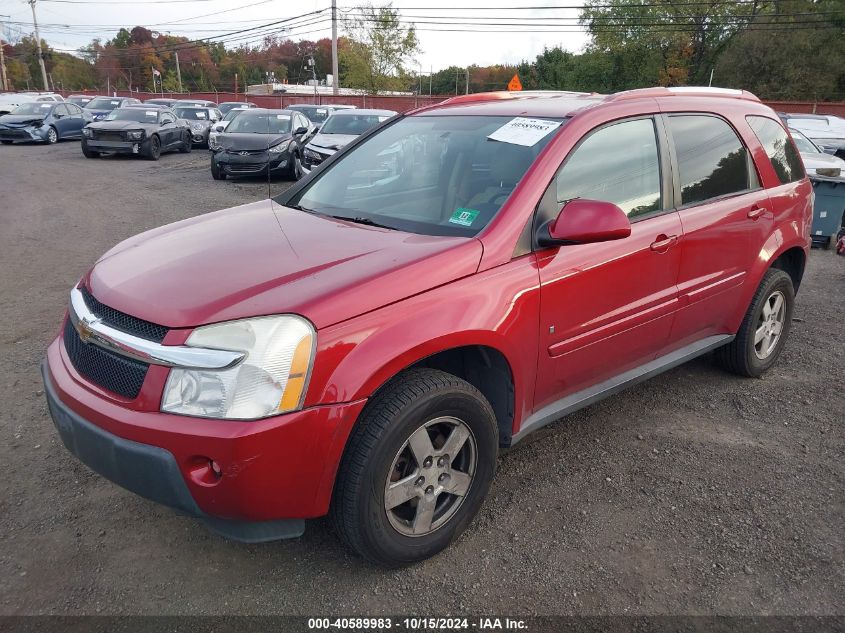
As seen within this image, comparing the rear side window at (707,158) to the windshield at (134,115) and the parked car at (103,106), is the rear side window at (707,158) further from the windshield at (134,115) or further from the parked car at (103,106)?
the parked car at (103,106)

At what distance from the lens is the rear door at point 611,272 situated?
289cm

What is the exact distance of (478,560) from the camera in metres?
2.67

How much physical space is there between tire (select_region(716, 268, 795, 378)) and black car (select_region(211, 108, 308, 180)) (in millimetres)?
10653

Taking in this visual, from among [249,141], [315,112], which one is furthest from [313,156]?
[315,112]

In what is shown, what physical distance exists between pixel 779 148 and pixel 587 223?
8.06 ft

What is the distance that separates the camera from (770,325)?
445cm

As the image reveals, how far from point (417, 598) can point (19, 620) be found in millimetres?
1413

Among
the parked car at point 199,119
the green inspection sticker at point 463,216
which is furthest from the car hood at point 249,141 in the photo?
the green inspection sticker at point 463,216

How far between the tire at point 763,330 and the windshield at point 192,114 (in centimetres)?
2241

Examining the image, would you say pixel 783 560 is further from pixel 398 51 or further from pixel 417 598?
pixel 398 51

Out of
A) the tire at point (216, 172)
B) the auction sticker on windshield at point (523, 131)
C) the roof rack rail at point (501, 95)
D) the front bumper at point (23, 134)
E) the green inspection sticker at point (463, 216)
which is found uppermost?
the roof rack rail at point (501, 95)

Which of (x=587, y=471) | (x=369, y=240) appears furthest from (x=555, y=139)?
(x=587, y=471)

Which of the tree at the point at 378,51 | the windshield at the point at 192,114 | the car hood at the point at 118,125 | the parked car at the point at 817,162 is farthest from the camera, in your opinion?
the tree at the point at 378,51

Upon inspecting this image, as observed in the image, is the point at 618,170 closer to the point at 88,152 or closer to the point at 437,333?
the point at 437,333
